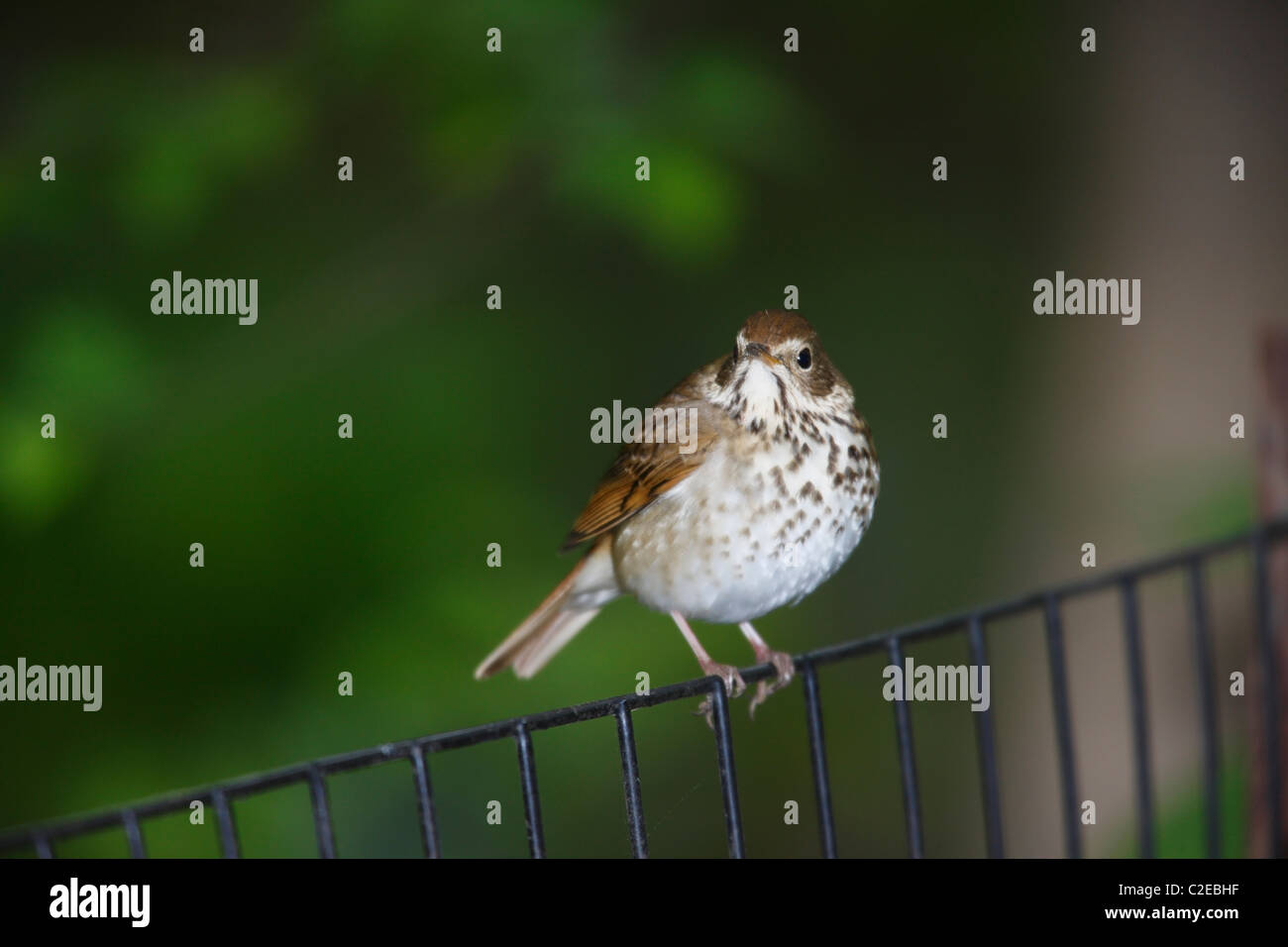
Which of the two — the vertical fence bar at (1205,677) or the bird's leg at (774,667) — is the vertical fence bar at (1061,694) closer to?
the vertical fence bar at (1205,677)

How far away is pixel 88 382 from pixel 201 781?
69 centimetres

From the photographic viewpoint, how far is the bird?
1.97 m

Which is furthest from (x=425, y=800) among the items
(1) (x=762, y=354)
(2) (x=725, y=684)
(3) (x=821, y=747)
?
(1) (x=762, y=354)

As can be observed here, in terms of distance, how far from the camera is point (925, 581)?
3750 millimetres

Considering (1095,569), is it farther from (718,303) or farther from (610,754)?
(610,754)

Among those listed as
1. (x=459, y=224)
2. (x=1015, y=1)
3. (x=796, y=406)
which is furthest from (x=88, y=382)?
(x=1015, y=1)

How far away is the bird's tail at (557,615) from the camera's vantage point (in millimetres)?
2258

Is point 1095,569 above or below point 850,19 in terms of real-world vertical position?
below

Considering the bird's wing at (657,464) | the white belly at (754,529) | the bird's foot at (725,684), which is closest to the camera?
the bird's foot at (725,684)

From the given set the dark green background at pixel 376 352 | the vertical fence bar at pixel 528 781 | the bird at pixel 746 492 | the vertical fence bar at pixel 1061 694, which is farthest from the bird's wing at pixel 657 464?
the vertical fence bar at pixel 528 781

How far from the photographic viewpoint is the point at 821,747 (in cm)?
150

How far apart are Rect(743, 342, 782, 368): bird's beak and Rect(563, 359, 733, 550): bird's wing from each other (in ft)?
0.38

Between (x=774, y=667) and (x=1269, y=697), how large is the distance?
1.83 feet

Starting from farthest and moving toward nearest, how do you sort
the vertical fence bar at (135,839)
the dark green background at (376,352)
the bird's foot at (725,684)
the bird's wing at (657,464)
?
the dark green background at (376,352), the bird's wing at (657,464), the bird's foot at (725,684), the vertical fence bar at (135,839)
